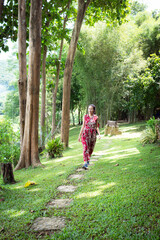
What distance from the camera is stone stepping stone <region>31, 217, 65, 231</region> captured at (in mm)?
2348

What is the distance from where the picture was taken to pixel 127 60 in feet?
56.1

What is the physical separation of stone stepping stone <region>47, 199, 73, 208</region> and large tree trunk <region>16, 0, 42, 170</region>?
3162mm

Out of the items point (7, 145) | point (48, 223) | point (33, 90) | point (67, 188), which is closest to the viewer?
point (48, 223)

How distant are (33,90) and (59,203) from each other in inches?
151

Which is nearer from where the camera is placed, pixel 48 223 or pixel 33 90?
pixel 48 223

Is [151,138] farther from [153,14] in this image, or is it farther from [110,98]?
[153,14]

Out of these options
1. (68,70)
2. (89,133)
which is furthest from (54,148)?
(68,70)

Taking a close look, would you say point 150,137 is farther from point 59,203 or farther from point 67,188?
point 59,203

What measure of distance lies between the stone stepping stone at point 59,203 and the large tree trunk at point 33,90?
316cm

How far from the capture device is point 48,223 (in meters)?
2.46

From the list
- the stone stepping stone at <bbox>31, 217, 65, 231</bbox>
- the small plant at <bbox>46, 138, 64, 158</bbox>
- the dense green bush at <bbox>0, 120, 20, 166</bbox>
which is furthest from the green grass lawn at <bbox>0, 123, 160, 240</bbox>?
the dense green bush at <bbox>0, 120, 20, 166</bbox>

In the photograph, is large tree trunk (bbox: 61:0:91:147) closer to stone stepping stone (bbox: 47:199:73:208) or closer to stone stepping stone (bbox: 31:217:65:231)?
stone stepping stone (bbox: 47:199:73:208)

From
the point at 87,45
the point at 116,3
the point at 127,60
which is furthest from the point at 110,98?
the point at 116,3

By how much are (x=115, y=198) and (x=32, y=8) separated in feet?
18.1
